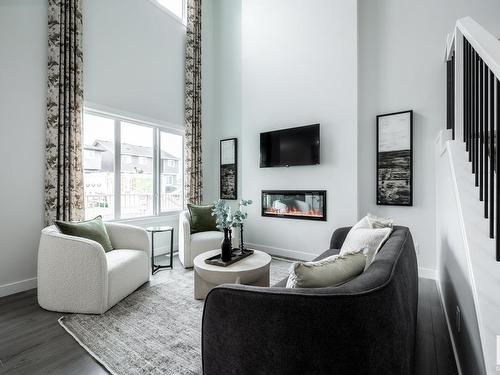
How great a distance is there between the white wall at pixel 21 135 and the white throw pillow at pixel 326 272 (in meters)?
3.25

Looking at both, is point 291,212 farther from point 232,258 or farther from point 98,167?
A: point 98,167

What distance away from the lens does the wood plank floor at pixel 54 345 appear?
1.69 meters

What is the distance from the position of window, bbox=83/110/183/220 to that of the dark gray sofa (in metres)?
3.37

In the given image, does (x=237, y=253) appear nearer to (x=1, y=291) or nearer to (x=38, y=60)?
(x=1, y=291)

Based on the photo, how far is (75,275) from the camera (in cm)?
235

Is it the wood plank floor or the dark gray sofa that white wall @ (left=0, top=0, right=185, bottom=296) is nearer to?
the wood plank floor

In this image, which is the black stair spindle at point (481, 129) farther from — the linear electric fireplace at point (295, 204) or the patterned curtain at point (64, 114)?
the patterned curtain at point (64, 114)

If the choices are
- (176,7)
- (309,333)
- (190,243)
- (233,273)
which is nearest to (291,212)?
(190,243)

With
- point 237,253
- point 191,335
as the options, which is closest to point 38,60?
point 237,253

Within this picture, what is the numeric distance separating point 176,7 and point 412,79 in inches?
172

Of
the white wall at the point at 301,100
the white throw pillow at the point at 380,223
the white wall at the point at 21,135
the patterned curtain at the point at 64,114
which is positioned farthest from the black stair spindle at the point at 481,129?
the white wall at the point at 21,135

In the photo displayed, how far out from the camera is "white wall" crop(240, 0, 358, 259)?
379cm

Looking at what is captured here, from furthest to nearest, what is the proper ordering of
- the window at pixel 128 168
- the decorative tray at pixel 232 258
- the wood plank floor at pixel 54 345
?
the window at pixel 128 168
the decorative tray at pixel 232 258
the wood plank floor at pixel 54 345

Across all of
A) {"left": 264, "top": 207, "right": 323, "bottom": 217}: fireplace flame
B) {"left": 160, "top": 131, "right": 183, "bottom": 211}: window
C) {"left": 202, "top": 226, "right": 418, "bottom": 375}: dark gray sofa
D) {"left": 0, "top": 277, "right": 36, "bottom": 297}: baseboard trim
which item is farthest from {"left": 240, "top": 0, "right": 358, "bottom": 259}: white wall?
{"left": 0, "top": 277, "right": 36, "bottom": 297}: baseboard trim
